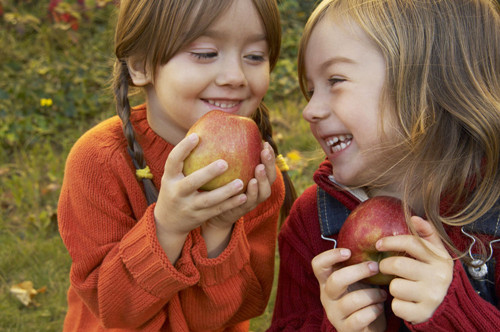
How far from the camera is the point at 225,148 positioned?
139 cm

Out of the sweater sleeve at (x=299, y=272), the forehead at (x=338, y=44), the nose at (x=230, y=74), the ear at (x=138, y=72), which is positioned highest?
the forehead at (x=338, y=44)

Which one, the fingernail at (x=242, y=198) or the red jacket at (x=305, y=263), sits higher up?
the fingernail at (x=242, y=198)

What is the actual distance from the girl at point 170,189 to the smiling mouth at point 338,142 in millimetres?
212

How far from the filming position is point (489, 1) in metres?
1.56

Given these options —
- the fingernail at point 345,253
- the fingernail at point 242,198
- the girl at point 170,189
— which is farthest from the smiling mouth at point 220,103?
the fingernail at point 345,253

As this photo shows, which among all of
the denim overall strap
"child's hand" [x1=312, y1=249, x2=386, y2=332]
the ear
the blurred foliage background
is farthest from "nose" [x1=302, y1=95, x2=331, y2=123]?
the blurred foliage background

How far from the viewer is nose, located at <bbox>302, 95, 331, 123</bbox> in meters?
1.55

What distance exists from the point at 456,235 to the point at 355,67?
56cm

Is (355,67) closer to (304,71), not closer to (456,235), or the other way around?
(304,71)

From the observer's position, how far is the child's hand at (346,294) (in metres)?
1.36

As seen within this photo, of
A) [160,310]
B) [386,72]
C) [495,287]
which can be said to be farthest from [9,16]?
[495,287]

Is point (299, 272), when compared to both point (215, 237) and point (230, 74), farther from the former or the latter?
point (230, 74)

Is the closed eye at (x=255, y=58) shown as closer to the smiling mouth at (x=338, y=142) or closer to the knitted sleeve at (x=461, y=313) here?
the smiling mouth at (x=338, y=142)

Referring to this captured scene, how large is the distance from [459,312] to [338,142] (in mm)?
586
